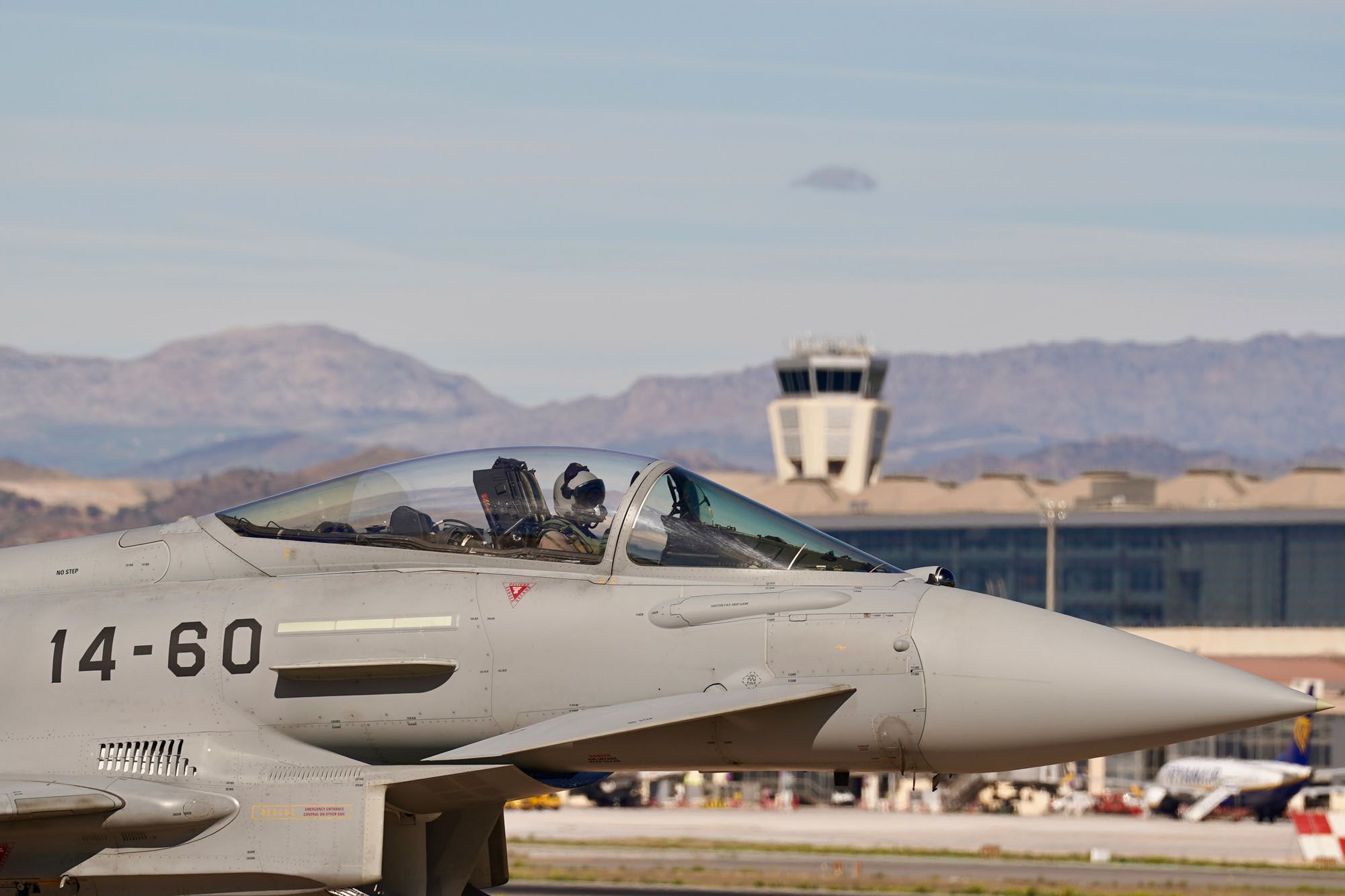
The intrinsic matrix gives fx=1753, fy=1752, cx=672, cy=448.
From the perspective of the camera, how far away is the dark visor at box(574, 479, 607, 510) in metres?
12.8

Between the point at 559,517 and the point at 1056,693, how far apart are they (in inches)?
148

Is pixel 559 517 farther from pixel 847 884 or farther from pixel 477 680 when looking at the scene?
pixel 847 884

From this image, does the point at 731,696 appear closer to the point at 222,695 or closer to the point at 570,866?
the point at 222,695

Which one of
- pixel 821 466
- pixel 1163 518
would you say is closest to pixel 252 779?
pixel 1163 518

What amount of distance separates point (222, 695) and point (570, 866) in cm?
2539

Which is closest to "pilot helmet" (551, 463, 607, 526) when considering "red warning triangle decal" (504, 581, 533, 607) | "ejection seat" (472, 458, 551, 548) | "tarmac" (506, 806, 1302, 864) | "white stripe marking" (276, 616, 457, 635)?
"ejection seat" (472, 458, 551, 548)

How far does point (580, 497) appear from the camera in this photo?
12.8 meters

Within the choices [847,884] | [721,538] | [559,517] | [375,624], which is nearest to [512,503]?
[559,517]

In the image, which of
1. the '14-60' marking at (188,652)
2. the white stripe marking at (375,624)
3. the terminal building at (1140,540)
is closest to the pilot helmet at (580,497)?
the white stripe marking at (375,624)

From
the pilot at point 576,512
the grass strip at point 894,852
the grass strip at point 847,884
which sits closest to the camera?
the pilot at point 576,512

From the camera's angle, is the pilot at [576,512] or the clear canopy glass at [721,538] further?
the pilot at [576,512]

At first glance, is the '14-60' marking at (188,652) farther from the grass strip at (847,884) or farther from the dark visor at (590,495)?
the grass strip at (847,884)

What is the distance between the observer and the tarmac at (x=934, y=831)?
4603 cm

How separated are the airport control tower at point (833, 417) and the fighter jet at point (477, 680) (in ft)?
527
